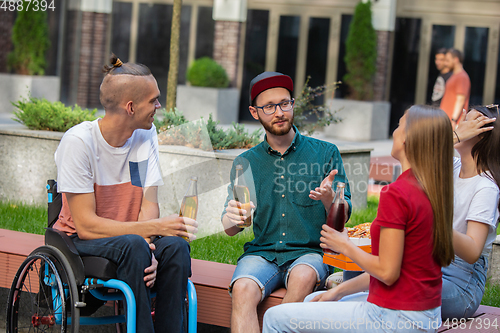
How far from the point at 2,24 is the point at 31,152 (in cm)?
950

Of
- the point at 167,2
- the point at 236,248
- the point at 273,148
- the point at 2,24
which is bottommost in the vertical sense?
the point at 236,248

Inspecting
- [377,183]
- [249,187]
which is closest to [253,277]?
[249,187]

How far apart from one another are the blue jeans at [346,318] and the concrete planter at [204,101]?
11.8m

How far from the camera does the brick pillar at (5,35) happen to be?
14.4m

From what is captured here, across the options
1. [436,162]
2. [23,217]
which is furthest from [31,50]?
[436,162]

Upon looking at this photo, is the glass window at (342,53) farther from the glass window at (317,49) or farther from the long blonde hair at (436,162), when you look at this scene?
the long blonde hair at (436,162)

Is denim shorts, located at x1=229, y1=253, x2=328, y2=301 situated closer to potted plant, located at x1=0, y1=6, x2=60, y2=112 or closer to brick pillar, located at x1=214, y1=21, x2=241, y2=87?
brick pillar, located at x1=214, y1=21, x2=241, y2=87

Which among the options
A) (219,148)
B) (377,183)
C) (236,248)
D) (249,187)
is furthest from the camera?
(377,183)

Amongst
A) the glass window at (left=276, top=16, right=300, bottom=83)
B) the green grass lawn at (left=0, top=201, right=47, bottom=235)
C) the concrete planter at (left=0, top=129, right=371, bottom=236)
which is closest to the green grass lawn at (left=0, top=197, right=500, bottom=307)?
the green grass lawn at (left=0, top=201, right=47, bottom=235)

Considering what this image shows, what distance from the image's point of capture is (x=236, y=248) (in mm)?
5219

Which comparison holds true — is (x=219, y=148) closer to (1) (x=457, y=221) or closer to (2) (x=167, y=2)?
(1) (x=457, y=221)

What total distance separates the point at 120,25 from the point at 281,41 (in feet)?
15.1

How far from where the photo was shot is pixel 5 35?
47.6 ft

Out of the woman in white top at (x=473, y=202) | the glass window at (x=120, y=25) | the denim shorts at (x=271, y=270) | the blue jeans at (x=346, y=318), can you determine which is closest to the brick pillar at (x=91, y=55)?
the glass window at (x=120, y=25)
